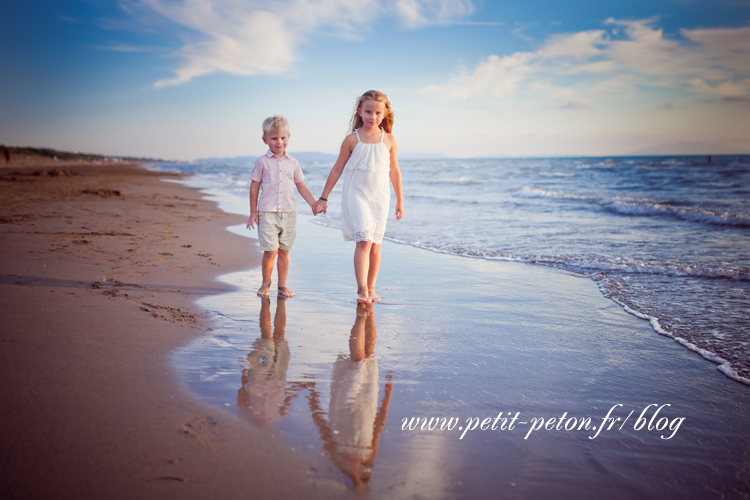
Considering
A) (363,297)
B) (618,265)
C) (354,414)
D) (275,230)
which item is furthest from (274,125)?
(618,265)

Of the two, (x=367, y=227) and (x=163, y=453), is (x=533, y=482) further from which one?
(x=367, y=227)

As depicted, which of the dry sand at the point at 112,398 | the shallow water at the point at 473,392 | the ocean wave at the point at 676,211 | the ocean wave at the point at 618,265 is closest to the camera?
the dry sand at the point at 112,398

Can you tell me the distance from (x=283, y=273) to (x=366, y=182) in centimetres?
120

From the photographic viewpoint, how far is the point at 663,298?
164 inches

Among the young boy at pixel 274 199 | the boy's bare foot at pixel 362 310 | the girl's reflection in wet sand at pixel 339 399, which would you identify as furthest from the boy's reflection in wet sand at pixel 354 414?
the young boy at pixel 274 199

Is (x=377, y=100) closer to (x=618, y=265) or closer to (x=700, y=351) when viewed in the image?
(x=700, y=351)

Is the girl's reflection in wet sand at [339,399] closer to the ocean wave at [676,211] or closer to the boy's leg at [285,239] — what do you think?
the boy's leg at [285,239]

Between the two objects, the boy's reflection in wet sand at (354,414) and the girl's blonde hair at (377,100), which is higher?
the girl's blonde hair at (377,100)

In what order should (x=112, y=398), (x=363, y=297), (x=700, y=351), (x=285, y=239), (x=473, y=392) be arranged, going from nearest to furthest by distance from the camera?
(x=112, y=398), (x=473, y=392), (x=700, y=351), (x=363, y=297), (x=285, y=239)

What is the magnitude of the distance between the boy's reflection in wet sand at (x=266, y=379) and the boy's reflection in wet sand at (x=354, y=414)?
0.17 m

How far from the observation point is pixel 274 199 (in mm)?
4141

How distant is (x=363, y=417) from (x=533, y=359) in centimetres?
131

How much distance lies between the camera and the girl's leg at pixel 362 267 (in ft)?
12.7

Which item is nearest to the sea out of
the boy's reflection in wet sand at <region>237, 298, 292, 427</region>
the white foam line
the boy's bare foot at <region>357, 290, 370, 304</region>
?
the white foam line
